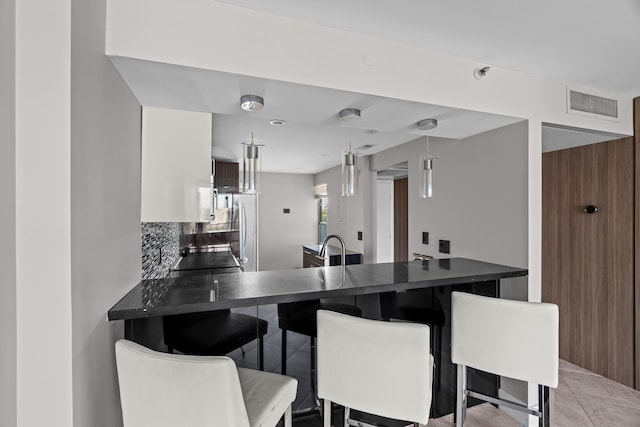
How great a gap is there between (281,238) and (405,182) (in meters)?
3.35

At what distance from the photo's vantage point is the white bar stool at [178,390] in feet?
3.34

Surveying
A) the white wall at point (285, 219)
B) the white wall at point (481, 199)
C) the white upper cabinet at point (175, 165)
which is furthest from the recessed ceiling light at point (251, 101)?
the white wall at point (285, 219)

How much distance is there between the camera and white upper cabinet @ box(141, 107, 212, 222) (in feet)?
6.08

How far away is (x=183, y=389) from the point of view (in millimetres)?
1040

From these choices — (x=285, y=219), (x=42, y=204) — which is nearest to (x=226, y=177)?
(x=285, y=219)

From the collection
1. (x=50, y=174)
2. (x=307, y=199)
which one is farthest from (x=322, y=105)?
(x=307, y=199)

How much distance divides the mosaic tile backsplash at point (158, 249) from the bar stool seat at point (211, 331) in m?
0.80

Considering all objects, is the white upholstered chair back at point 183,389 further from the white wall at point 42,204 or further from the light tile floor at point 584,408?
the light tile floor at point 584,408

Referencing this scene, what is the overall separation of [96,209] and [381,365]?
1282 millimetres

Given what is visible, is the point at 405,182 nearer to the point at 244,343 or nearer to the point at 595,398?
the point at 595,398

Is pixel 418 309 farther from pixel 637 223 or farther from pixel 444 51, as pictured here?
pixel 637 223

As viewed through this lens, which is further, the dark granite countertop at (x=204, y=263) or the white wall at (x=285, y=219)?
the white wall at (x=285, y=219)

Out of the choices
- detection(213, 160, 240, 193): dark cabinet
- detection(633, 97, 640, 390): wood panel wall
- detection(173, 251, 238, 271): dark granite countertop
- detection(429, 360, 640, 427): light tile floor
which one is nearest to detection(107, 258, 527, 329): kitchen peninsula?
detection(429, 360, 640, 427): light tile floor

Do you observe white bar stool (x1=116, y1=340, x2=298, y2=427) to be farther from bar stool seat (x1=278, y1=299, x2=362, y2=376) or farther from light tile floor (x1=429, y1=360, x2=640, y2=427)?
light tile floor (x1=429, y1=360, x2=640, y2=427)
